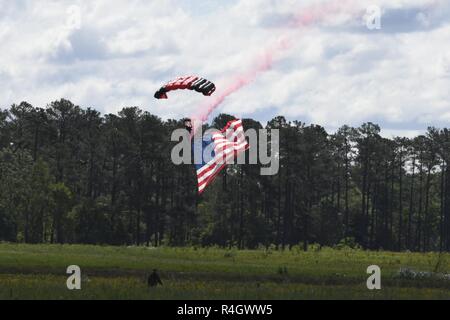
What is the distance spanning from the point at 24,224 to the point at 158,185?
83.9ft

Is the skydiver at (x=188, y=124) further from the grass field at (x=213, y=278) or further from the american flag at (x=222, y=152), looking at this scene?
the grass field at (x=213, y=278)

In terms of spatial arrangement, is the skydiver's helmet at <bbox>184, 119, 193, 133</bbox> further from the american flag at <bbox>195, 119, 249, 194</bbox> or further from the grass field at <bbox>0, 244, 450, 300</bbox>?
the grass field at <bbox>0, 244, 450, 300</bbox>

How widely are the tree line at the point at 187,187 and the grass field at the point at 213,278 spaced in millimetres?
49771

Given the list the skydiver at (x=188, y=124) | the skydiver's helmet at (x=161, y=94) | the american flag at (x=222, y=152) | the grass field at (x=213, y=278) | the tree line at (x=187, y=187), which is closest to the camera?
the grass field at (x=213, y=278)

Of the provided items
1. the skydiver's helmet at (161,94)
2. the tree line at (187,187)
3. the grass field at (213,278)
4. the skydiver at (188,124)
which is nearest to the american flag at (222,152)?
the grass field at (213,278)

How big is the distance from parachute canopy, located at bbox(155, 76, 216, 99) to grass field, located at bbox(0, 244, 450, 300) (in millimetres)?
9783

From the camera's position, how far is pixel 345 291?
39906mm

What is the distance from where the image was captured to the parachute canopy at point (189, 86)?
50.2 m

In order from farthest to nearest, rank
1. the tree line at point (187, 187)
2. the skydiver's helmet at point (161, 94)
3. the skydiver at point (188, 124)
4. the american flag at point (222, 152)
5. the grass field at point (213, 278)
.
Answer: the tree line at point (187, 187) → the american flag at point (222, 152) → the skydiver's helmet at point (161, 94) → the skydiver at point (188, 124) → the grass field at point (213, 278)

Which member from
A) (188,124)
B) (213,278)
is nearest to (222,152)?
(188,124)

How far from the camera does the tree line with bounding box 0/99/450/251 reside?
12131 cm

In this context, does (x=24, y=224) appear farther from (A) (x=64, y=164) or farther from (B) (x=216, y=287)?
(B) (x=216, y=287)

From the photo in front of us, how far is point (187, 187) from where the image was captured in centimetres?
14638

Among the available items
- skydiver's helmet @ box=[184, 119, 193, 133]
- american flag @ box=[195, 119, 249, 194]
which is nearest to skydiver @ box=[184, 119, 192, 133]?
skydiver's helmet @ box=[184, 119, 193, 133]
